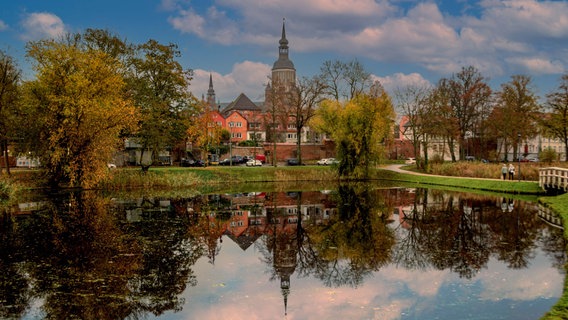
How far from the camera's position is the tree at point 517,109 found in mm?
58750

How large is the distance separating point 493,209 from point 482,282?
52.6ft

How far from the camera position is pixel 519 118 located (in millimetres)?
58562

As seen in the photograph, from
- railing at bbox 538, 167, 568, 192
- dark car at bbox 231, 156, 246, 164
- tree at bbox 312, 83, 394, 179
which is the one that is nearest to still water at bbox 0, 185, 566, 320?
railing at bbox 538, 167, 568, 192

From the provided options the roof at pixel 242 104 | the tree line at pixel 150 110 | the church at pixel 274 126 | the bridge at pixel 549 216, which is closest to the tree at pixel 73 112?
the tree line at pixel 150 110

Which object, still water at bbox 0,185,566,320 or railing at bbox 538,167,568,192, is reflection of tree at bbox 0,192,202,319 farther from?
railing at bbox 538,167,568,192

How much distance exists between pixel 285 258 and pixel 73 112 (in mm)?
27685

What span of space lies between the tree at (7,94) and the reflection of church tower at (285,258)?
31.8m

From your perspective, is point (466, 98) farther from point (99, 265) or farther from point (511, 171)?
point (99, 265)

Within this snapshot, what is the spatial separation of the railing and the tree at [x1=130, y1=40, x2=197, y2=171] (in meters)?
33.4

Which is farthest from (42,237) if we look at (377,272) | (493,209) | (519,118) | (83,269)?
(519,118)

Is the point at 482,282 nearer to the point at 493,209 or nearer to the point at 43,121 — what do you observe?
the point at 493,209

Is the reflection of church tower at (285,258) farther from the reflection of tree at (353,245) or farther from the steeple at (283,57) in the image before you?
the steeple at (283,57)

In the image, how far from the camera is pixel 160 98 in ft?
160

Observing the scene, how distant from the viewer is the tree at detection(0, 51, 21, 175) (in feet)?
135
